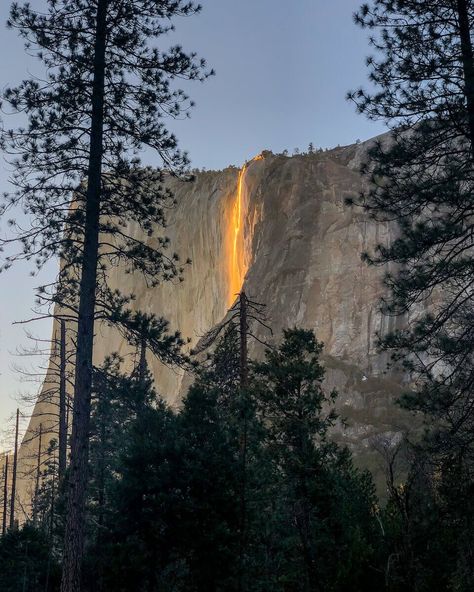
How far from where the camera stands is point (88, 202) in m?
11.4

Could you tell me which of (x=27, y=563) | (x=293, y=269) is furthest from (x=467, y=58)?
(x=293, y=269)

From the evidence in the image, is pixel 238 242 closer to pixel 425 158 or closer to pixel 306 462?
pixel 306 462

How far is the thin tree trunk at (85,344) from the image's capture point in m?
9.77

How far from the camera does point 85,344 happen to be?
10.8 meters

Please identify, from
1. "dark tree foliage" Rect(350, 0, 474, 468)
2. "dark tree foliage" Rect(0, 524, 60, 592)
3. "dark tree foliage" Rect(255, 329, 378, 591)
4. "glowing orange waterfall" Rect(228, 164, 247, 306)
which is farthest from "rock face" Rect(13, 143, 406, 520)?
"dark tree foliage" Rect(350, 0, 474, 468)

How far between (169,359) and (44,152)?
4.13m

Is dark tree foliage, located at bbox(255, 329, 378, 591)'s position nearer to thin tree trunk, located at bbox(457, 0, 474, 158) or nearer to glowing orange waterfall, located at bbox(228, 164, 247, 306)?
thin tree trunk, located at bbox(457, 0, 474, 158)

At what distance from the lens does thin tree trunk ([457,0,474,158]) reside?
9047 mm

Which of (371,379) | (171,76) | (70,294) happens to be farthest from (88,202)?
(371,379)

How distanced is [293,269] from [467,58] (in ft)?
172

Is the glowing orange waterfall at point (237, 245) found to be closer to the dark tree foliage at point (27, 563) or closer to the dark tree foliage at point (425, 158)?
the dark tree foliage at point (27, 563)

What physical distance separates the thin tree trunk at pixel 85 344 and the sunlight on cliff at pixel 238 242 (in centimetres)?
5547

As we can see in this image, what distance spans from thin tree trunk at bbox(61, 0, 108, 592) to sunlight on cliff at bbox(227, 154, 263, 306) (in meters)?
55.5

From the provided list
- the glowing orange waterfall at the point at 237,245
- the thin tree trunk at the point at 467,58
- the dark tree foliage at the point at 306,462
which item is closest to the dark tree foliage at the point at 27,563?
the dark tree foliage at the point at 306,462
